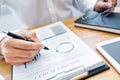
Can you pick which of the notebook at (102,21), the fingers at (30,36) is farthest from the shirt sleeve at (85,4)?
the fingers at (30,36)

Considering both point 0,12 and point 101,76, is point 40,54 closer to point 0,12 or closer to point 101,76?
point 101,76

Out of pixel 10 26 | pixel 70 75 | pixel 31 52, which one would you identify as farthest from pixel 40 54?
pixel 10 26

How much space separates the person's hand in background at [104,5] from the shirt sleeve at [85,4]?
0.04 m

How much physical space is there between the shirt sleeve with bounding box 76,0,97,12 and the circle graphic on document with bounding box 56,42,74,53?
35 centimetres

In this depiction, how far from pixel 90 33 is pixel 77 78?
24 centimetres

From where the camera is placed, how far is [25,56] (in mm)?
686

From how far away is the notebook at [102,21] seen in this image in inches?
30.0

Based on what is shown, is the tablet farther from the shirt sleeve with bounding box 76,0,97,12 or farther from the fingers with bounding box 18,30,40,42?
the shirt sleeve with bounding box 76,0,97,12

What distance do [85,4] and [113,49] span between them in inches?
19.1

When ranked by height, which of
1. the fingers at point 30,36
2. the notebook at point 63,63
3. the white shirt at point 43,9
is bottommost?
the notebook at point 63,63

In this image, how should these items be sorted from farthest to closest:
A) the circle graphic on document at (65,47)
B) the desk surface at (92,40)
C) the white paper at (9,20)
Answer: the white paper at (9,20) → the circle graphic on document at (65,47) → the desk surface at (92,40)

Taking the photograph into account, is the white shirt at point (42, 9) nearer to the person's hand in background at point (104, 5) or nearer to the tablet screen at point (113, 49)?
the person's hand in background at point (104, 5)

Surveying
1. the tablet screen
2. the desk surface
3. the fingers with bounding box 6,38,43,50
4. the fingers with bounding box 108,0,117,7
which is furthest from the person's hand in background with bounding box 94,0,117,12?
the fingers with bounding box 6,38,43,50

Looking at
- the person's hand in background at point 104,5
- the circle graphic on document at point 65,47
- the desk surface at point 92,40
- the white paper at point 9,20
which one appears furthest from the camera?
the white paper at point 9,20
